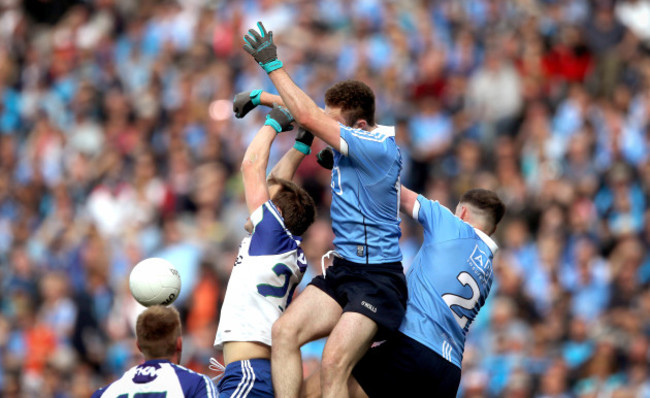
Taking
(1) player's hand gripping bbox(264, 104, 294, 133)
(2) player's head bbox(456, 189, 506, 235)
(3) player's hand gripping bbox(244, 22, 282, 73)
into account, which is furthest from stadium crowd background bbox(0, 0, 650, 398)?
(3) player's hand gripping bbox(244, 22, 282, 73)

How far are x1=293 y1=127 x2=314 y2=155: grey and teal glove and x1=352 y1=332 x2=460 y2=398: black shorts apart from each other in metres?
1.48

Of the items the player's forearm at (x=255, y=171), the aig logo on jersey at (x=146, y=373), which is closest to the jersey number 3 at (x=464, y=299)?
the player's forearm at (x=255, y=171)

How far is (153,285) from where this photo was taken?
720 centimetres

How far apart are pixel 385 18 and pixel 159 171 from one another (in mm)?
4593

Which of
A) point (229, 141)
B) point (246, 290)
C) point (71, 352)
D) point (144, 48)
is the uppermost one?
point (144, 48)

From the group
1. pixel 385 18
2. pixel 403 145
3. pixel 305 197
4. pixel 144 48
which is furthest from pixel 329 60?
pixel 305 197

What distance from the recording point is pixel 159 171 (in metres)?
16.5

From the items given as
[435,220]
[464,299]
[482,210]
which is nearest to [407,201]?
[435,220]

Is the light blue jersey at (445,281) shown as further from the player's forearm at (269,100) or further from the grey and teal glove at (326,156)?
the player's forearm at (269,100)

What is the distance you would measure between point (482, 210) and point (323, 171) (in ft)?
21.7

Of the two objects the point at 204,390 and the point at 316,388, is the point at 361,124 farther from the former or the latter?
the point at 204,390

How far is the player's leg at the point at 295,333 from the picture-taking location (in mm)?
6879

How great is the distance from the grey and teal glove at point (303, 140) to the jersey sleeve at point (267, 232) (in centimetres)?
68

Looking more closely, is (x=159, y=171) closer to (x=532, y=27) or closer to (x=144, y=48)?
(x=144, y=48)
